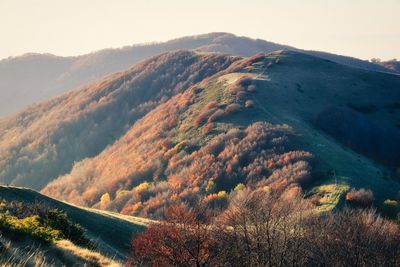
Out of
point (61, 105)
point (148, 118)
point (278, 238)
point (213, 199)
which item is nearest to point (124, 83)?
point (61, 105)

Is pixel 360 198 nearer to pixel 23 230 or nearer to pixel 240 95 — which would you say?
pixel 23 230

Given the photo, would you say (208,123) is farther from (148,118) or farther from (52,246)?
(52,246)

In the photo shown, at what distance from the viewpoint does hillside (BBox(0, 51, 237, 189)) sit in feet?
445

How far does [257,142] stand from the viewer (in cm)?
7594

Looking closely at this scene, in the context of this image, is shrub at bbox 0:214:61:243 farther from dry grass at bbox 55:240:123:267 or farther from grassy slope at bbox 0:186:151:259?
grassy slope at bbox 0:186:151:259

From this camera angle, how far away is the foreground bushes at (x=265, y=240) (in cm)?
2131

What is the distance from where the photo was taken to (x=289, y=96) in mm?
91938

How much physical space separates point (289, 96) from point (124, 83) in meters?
85.6

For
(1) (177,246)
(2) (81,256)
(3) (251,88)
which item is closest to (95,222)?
(1) (177,246)

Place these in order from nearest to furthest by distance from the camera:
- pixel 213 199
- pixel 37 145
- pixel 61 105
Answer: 1. pixel 213 199
2. pixel 37 145
3. pixel 61 105

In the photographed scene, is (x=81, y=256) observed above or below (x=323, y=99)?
above

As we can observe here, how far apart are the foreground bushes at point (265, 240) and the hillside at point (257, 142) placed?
48.0 ft

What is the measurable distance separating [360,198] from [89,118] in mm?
116079

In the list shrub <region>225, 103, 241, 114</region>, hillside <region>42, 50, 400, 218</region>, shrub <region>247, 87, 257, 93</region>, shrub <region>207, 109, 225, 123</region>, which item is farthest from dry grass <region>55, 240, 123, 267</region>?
shrub <region>247, 87, 257, 93</region>
